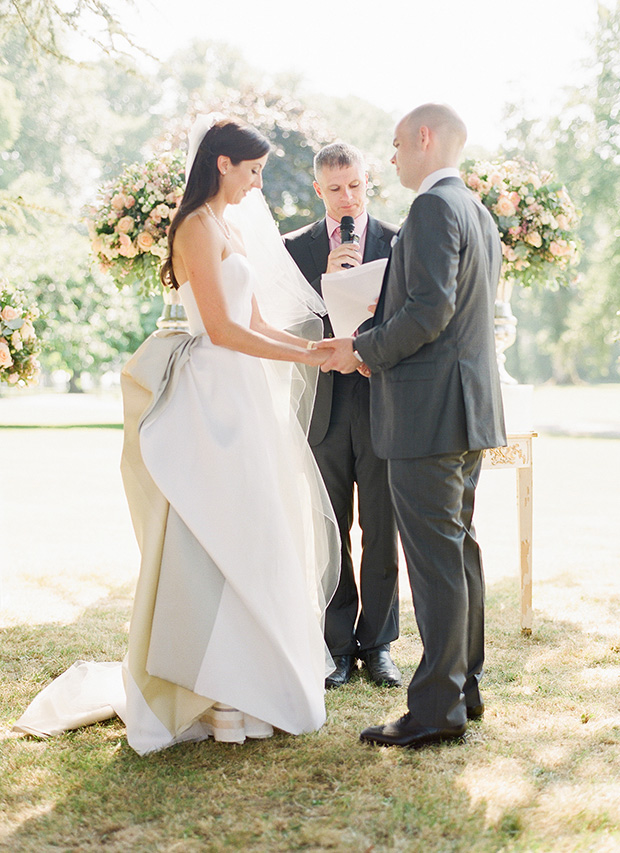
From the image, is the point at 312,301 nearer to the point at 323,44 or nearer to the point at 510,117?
the point at 510,117

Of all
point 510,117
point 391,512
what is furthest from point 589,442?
point 391,512

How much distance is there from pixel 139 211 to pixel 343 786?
325cm

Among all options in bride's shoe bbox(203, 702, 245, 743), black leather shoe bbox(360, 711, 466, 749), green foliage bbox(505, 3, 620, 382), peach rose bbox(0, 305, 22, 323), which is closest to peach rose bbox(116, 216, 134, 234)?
peach rose bbox(0, 305, 22, 323)

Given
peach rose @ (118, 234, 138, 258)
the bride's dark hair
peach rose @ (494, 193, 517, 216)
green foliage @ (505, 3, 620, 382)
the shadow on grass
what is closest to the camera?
the shadow on grass

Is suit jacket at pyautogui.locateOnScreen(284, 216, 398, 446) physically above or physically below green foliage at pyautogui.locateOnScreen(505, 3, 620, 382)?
below

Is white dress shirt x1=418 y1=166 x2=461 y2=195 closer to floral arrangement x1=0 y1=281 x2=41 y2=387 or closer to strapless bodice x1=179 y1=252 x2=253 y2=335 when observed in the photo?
strapless bodice x1=179 y1=252 x2=253 y2=335

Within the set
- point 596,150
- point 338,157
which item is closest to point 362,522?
point 338,157

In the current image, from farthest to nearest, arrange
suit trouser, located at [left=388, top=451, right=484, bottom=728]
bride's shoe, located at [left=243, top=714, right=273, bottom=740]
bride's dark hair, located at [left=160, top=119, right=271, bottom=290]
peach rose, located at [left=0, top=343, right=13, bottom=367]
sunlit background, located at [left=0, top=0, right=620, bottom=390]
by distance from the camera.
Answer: sunlit background, located at [left=0, top=0, right=620, bottom=390] < peach rose, located at [left=0, top=343, right=13, bottom=367] < bride's dark hair, located at [left=160, top=119, right=271, bottom=290] < bride's shoe, located at [left=243, top=714, right=273, bottom=740] < suit trouser, located at [left=388, top=451, right=484, bottom=728]

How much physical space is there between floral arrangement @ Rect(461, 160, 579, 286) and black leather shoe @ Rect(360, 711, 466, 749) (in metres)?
2.74

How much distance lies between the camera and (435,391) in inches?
107

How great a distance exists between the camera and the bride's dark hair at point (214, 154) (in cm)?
299

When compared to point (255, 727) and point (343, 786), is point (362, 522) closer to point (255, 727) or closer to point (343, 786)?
point (255, 727)

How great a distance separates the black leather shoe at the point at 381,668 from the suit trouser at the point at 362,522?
0.04m

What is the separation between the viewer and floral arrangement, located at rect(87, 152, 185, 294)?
4.56m
